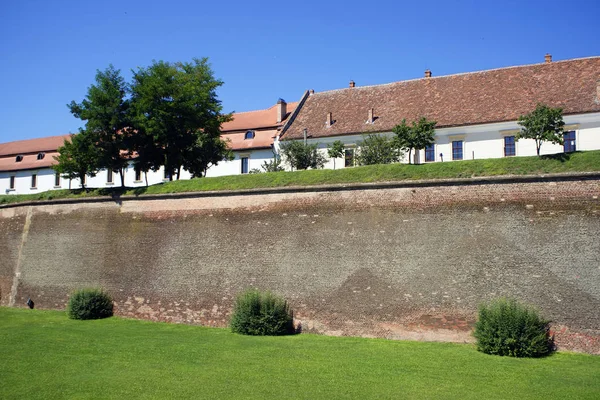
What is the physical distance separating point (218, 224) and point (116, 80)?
1043 centimetres

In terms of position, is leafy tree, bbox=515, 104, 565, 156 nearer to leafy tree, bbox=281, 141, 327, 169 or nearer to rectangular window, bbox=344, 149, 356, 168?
rectangular window, bbox=344, 149, 356, 168

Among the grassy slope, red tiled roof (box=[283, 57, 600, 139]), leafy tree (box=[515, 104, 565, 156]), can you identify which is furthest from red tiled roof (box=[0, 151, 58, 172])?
leafy tree (box=[515, 104, 565, 156])

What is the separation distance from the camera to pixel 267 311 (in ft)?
67.5

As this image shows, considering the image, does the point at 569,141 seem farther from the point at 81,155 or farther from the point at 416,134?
the point at 81,155

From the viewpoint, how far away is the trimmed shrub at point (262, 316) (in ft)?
67.3

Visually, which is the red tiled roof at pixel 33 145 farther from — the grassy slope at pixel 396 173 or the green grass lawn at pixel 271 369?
the green grass lawn at pixel 271 369

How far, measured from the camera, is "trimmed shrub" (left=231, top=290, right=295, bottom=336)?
20.5m

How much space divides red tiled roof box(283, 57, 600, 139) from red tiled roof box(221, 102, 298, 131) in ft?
7.87

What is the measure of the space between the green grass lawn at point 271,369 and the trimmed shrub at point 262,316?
629 mm

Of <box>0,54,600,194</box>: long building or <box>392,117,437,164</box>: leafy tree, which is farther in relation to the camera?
<box>0,54,600,194</box>: long building

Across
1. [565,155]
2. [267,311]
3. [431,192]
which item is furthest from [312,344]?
[565,155]

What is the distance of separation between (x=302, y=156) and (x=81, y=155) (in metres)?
10.9

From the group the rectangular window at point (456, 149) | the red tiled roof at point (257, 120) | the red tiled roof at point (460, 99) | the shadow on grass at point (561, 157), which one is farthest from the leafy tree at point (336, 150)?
the shadow on grass at point (561, 157)

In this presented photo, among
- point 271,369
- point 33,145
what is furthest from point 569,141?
point 33,145
